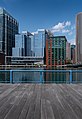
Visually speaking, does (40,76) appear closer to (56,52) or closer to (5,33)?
(56,52)

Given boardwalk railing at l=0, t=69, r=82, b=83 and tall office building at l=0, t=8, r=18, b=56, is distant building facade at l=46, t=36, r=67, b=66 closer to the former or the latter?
tall office building at l=0, t=8, r=18, b=56

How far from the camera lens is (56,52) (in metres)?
149

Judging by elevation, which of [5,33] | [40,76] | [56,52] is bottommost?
[40,76]

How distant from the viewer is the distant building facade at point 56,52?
146 m

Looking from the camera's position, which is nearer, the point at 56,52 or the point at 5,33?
the point at 56,52

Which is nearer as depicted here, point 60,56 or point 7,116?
point 7,116

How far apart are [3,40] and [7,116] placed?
7112 inches

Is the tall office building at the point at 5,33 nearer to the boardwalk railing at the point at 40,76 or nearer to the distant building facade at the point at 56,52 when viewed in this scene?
the distant building facade at the point at 56,52

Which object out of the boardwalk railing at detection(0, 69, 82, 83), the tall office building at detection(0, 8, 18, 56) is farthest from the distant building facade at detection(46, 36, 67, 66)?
the boardwalk railing at detection(0, 69, 82, 83)

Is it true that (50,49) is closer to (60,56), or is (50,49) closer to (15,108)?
(60,56)

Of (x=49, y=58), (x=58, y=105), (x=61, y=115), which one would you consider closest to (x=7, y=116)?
(x=61, y=115)

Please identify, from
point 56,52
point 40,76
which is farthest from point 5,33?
point 40,76

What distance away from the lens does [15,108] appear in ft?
18.5

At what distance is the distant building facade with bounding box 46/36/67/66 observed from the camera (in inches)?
5738
